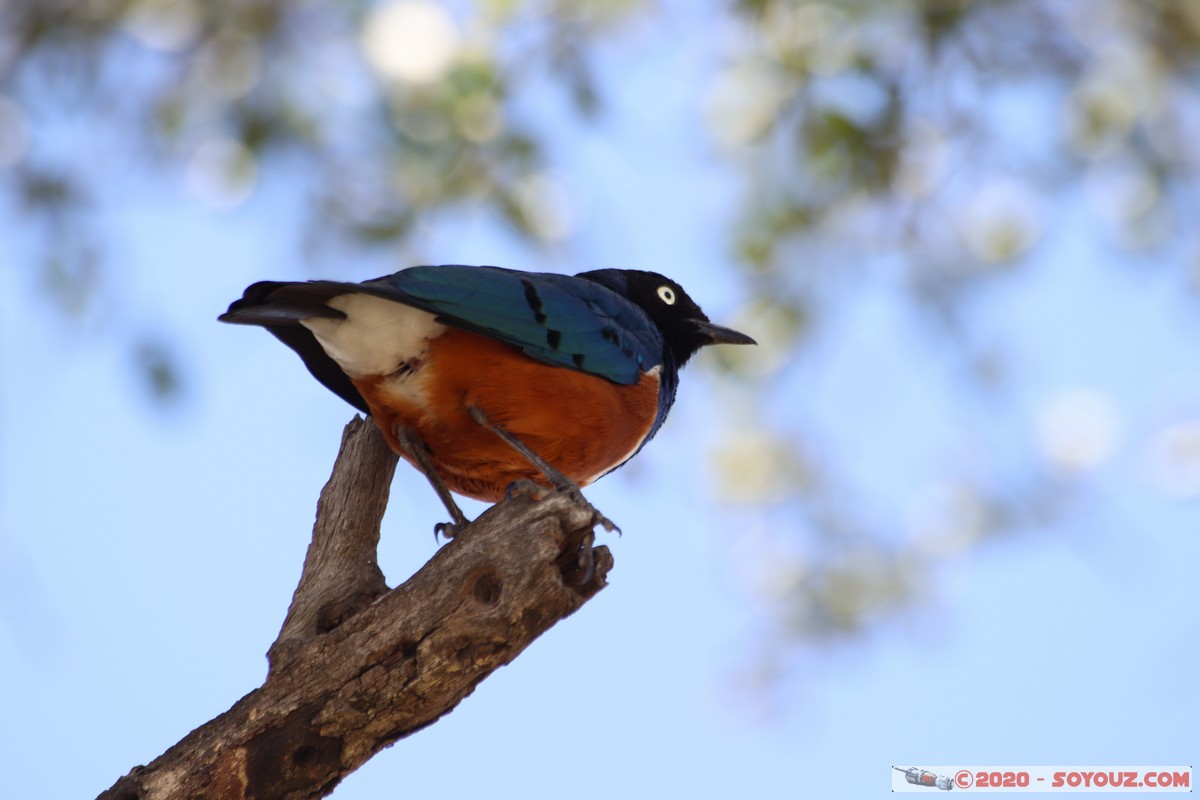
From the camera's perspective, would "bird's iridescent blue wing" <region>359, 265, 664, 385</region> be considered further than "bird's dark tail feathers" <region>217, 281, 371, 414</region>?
Yes

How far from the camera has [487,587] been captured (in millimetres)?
3936

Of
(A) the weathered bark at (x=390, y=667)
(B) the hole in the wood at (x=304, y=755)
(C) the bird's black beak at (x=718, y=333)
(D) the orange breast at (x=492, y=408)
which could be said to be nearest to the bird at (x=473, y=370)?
(D) the orange breast at (x=492, y=408)

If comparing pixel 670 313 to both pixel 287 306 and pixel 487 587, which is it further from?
pixel 487 587

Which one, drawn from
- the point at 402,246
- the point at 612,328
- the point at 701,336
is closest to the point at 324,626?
the point at 612,328

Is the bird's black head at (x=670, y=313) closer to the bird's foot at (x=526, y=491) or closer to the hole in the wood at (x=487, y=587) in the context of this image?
the bird's foot at (x=526, y=491)

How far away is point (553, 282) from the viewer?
5.68 metres

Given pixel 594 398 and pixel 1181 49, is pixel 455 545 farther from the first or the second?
pixel 1181 49

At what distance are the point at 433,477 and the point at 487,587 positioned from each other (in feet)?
4.63

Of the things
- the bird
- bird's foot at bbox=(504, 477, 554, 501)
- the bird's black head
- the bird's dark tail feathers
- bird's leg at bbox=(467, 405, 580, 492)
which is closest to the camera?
bird's foot at bbox=(504, 477, 554, 501)

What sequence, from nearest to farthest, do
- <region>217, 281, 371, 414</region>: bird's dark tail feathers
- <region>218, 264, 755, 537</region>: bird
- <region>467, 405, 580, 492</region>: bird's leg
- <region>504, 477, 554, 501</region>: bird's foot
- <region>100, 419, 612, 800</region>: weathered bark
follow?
<region>100, 419, 612, 800</region>: weathered bark, <region>504, 477, 554, 501</region>: bird's foot, <region>217, 281, 371, 414</region>: bird's dark tail feathers, <region>218, 264, 755, 537</region>: bird, <region>467, 405, 580, 492</region>: bird's leg

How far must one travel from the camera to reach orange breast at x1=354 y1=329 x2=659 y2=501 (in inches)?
199

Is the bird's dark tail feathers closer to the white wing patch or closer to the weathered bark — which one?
the white wing patch

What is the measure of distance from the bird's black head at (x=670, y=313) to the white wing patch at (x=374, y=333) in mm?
1905

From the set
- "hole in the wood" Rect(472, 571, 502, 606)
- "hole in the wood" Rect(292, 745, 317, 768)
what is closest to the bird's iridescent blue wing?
"hole in the wood" Rect(472, 571, 502, 606)
